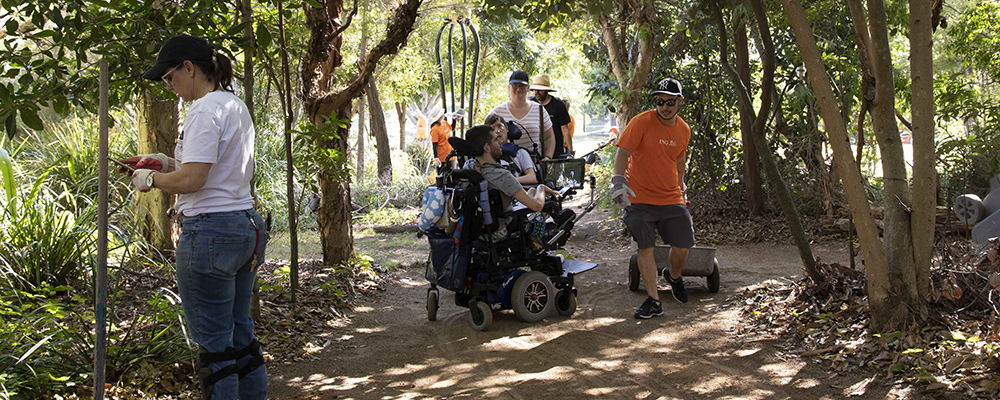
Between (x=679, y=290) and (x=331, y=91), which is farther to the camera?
(x=331, y=91)

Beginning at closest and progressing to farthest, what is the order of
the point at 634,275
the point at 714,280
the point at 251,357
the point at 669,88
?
the point at 251,357
the point at 669,88
the point at 714,280
the point at 634,275

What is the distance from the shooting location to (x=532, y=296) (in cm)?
602

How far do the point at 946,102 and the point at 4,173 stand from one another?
10541 millimetres

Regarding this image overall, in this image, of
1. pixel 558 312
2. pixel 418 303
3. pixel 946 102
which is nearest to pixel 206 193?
pixel 558 312

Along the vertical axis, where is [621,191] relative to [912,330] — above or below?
above

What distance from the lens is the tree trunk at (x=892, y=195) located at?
4.64 m

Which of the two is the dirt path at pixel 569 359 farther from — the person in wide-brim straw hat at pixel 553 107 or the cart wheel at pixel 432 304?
the person in wide-brim straw hat at pixel 553 107

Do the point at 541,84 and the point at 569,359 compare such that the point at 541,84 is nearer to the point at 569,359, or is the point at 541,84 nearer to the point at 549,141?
the point at 549,141

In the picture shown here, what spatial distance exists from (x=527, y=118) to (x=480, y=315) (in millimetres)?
2546

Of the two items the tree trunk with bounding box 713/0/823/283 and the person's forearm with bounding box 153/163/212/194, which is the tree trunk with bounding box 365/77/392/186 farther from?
the person's forearm with bounding box 153/163/212/194

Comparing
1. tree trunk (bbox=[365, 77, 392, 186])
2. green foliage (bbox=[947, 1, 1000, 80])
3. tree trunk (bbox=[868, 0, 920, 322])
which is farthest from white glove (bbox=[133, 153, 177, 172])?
tree trunk (bbox=[365, 77, 392, 186])

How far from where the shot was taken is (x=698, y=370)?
182 inches

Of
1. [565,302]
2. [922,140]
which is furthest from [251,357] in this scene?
[922,140]

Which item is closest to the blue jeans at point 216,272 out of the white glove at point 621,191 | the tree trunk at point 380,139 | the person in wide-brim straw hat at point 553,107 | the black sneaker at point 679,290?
the white glove at point 621,191
